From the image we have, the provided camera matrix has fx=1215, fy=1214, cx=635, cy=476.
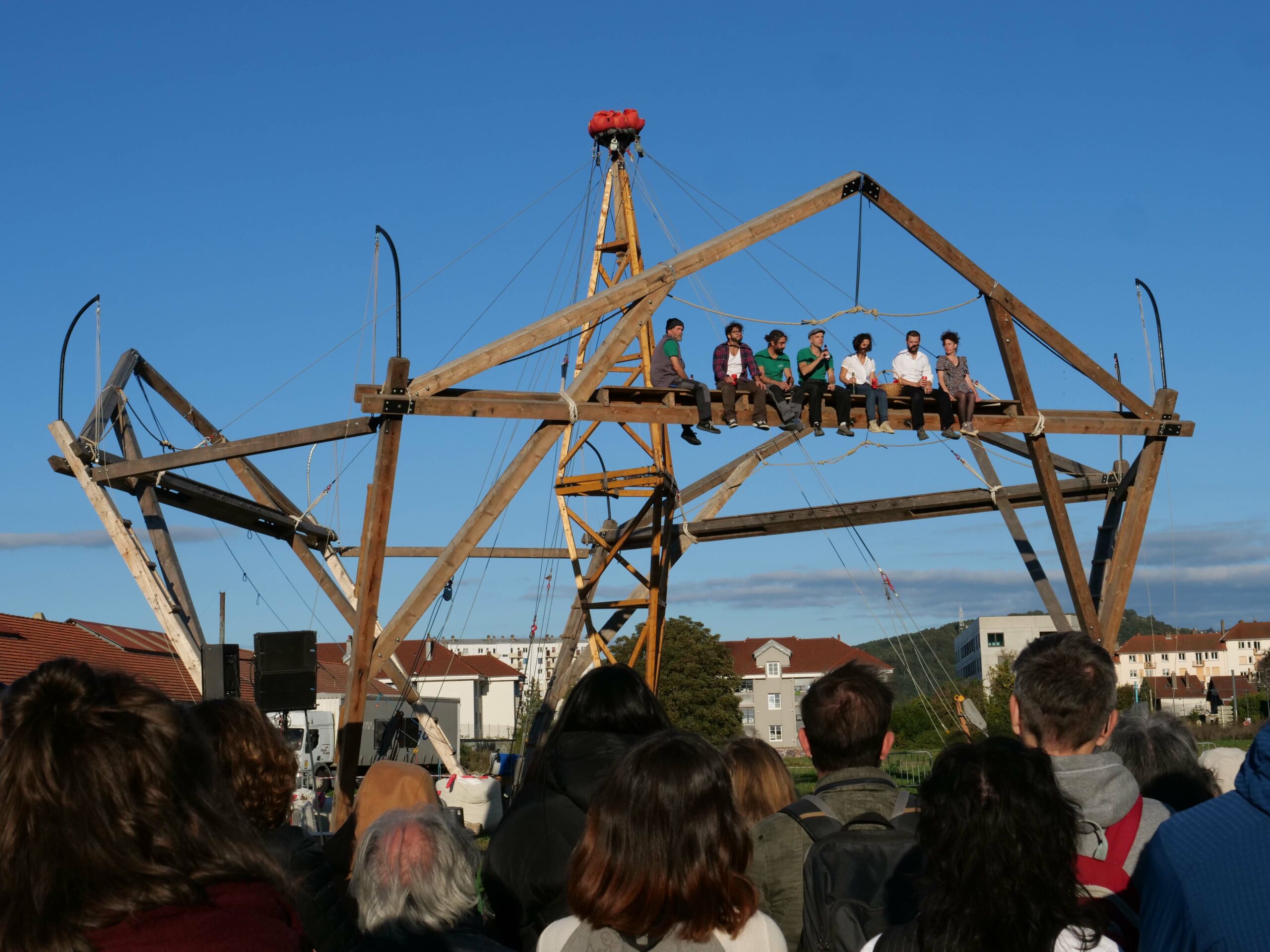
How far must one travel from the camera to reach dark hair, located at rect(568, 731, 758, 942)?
8.95 ft

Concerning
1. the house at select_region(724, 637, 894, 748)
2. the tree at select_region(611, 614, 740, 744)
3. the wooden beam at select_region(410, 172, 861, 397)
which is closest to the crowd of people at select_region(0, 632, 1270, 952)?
the wooden beam at select_region(410, 172, 861, 397)

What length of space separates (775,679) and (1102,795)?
301ft

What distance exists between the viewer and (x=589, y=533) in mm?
18000

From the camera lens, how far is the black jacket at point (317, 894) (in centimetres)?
345

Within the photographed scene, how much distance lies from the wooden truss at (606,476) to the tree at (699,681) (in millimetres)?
39817

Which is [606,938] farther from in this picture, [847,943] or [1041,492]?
[1041,492]

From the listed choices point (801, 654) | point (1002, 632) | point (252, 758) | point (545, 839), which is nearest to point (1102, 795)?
point (545, 839)

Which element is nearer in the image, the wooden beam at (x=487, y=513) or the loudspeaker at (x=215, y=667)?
the wooden beam at (x=487, y=513)

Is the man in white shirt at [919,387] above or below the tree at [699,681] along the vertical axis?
above

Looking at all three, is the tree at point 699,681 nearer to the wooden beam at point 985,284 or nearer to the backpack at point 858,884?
the wooden beam at point 985,284

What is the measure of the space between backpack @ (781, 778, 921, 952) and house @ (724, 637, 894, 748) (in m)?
85.5

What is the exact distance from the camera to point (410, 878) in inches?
115

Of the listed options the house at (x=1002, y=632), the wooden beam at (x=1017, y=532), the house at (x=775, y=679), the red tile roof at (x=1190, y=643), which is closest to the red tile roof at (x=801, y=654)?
the house at (x=775, y=679)

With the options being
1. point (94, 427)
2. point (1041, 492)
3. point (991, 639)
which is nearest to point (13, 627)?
point (94, 427)
